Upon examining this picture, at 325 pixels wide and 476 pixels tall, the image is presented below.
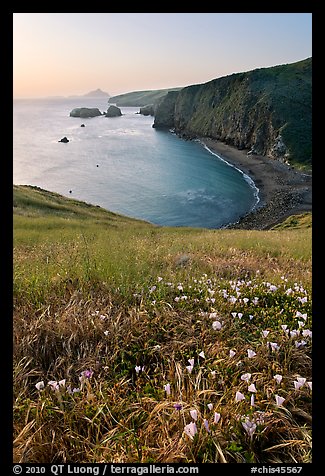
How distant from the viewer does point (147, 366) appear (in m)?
3.22

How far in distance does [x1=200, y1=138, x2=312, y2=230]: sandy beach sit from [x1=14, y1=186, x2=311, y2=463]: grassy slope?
44.8 m

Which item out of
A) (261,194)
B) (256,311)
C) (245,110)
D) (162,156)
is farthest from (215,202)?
(256,311)

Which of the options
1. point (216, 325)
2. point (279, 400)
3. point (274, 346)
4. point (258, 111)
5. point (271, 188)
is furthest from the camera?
point (258, 111)

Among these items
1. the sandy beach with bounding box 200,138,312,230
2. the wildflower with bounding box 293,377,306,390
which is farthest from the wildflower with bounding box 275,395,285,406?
the sandy beach with bounding box 200,138,312,230

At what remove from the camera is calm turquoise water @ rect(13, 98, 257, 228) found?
58.2 m

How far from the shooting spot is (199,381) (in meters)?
2.82

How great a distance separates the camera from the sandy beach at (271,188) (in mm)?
52184

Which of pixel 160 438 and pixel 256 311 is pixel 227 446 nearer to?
pixel 160 438

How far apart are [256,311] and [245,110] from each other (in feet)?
348

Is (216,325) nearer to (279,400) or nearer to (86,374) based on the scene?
(279,400)

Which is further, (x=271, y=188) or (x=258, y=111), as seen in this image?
(x=258, y=111)

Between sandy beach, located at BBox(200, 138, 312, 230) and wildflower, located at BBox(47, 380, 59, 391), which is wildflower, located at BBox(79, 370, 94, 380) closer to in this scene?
wildflower, located at BBox(47, 380, 59, 391)

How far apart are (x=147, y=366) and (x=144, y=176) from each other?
7583 cm

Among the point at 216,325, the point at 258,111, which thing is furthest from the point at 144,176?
the point at 216,325
